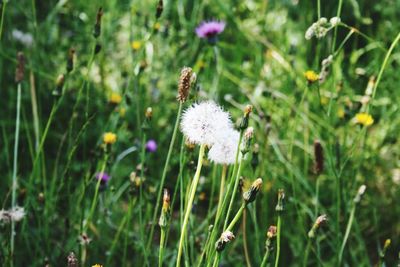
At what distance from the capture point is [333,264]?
1591 millimetres

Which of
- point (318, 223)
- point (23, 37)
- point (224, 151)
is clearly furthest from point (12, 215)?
point (23, 37)

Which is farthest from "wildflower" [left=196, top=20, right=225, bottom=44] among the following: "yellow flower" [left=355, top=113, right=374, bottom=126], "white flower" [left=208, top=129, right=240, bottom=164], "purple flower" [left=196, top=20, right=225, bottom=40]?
"white flower" [left=208, top=129, right=240, bottom=164]

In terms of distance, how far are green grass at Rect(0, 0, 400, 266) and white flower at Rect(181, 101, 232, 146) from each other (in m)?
0.17

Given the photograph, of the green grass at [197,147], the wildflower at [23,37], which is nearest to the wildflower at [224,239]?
the green grass at [197,147]

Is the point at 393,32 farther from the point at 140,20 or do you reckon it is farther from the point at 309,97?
the point at 140,20

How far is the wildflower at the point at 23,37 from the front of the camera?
2.24 m

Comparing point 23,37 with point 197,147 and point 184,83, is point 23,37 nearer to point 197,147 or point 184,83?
point 197,147

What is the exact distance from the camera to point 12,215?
48.3 inches

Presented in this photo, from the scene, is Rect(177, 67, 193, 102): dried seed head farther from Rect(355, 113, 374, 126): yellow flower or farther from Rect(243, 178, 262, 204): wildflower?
Rect(355, 113, 374, 126): yellow flower

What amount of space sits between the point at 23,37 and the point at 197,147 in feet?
3.60

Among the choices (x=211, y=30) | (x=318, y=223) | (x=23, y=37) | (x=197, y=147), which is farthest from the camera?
(x=23, y=37)

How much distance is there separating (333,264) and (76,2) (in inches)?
62.3

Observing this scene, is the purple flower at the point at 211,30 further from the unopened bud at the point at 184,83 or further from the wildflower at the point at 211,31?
the unopened bud at the point at 184,83

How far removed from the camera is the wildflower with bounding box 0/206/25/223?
3.91 ft
